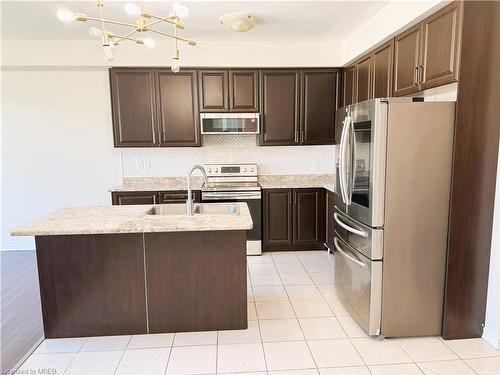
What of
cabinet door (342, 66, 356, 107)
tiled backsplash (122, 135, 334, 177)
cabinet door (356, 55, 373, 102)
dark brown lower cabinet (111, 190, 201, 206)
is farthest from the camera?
tiled backsplash (122, 135, 334, 177)

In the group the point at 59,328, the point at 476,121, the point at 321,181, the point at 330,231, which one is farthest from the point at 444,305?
the point at 59,328

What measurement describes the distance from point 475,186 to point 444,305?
84cm

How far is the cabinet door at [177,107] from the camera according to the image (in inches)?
157

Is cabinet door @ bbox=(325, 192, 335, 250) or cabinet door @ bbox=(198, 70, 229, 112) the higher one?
cabinet door @ bbox=(198, 70, 229, 112)

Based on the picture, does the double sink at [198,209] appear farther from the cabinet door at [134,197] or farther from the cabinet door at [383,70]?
the cabinet door at [383,70]

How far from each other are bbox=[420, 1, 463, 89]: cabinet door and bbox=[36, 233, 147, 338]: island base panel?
2354mm

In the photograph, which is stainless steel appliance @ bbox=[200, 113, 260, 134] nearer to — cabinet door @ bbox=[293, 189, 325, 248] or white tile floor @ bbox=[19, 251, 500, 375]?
cabinet door @ bbox=[293, 189, 325, 248]


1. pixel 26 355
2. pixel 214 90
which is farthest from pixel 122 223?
pixel 214 90

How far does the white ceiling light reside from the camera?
3062 millimetres

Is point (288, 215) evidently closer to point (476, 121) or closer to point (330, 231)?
point (330, 231)

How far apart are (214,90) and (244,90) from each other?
0.37 metres

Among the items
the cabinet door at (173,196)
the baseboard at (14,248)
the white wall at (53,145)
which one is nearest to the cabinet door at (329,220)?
the cabinet door at (173,196)

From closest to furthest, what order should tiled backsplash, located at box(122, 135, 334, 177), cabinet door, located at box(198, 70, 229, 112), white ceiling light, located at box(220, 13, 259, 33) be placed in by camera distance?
white ceiling light, located at box(220, 13, 259, 33), cabinet door, located at box(198, 70, 229, 112), tiled backsplash, located at box(122, 135, 334, 177)

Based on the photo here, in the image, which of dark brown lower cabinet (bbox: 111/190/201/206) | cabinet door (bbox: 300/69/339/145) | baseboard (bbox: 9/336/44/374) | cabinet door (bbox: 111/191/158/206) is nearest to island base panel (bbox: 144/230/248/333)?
baseboard (bbox: 9/336/44/374)
